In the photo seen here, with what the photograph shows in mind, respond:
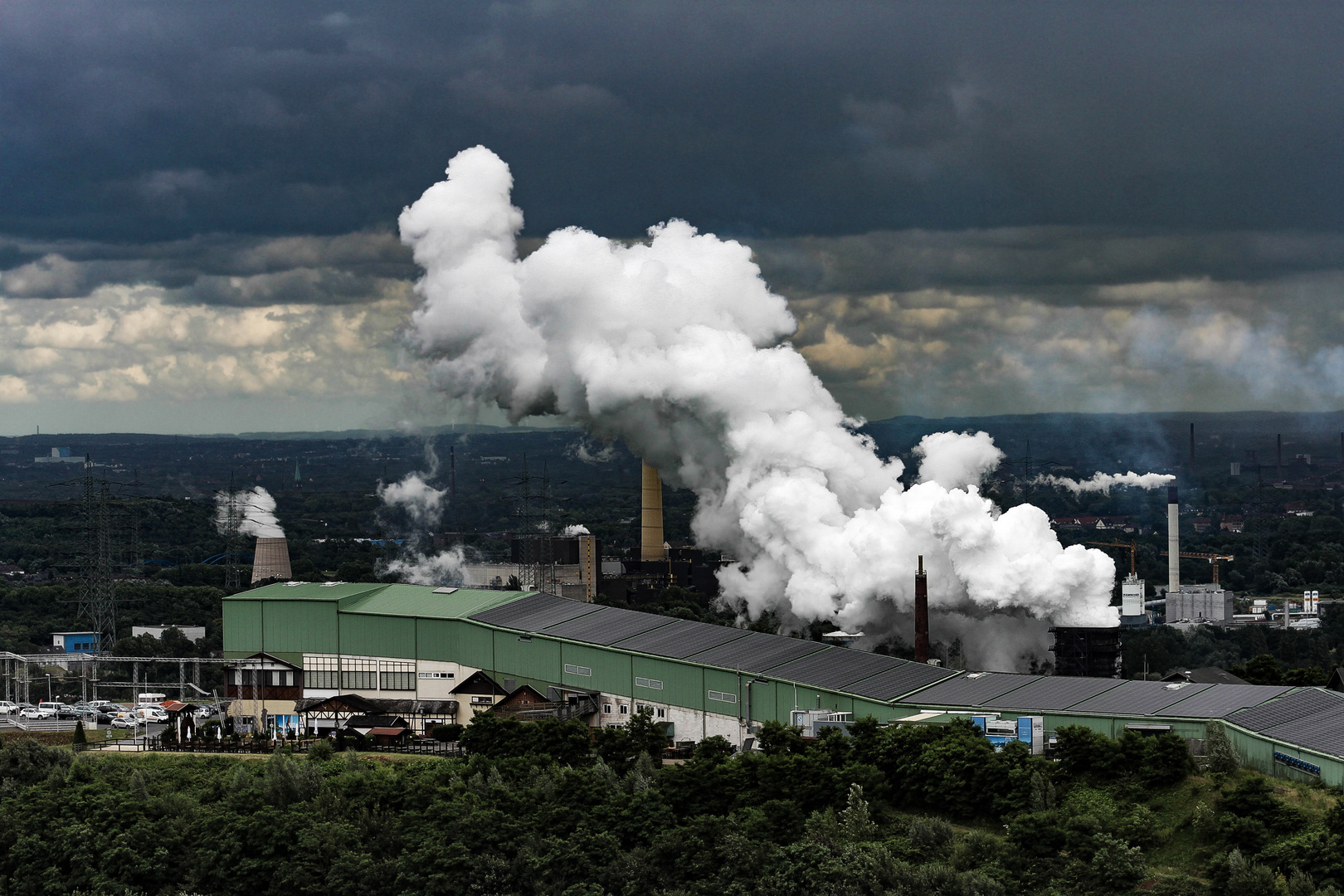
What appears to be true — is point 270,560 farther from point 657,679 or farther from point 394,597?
point 657,679

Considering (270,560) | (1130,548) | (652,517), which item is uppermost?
(652,517)

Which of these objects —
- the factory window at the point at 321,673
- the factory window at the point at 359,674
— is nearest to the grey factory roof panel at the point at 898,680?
the factory window at the point at 359,674

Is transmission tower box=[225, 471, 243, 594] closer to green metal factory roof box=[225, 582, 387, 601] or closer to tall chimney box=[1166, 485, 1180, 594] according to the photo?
green metal factory roof box=[225, 582, 387, 601]

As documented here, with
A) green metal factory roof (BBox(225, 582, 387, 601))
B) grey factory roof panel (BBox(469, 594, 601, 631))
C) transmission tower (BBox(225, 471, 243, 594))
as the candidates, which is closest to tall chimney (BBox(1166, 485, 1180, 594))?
grey factory roof panel (BBox(469, 594, 601, 631))

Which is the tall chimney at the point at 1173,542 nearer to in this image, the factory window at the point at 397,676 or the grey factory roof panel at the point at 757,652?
the grey factory roof panel at the point at 757,652

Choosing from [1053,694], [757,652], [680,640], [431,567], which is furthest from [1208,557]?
[1053,694]
